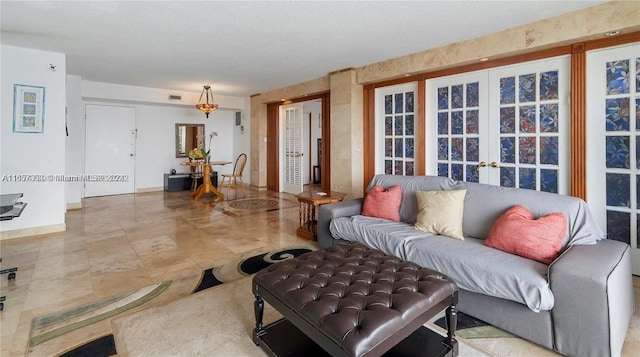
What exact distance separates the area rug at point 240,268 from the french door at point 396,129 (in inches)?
83.5

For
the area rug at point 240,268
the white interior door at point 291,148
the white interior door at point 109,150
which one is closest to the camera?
the area rug at point 240,268

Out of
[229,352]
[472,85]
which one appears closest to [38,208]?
[229,352]

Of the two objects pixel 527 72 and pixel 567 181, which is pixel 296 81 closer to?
pixel 527 72

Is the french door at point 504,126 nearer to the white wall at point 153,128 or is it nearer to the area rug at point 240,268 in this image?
the area rug at point 240,268

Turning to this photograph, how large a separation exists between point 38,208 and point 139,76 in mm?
2764

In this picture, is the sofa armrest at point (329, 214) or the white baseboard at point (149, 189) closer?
the sofa armrest at point (329, 214)

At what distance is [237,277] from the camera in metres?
2.80

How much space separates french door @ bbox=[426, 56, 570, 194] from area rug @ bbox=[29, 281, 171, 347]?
3.58m

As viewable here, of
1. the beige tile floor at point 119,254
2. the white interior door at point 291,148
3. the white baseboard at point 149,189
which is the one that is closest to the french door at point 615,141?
the beige tile floor at point 119,254

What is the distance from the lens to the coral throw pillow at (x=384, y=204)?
10.3ft

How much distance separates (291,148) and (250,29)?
164 inches

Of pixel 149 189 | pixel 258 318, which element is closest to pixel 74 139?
pixel 149 189

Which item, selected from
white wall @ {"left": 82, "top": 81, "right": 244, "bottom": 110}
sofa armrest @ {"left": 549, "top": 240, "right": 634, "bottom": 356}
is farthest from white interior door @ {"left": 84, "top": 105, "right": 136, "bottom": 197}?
sofa armrest @ {"left": 549, "top": 240, "right": 634, "bottom": 356}

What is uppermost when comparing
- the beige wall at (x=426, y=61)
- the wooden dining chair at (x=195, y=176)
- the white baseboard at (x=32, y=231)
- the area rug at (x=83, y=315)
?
the beige wall at (x=426, y=61)
